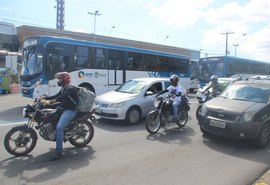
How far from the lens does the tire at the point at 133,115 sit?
30.0ft

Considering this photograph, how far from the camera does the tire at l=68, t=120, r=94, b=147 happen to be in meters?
6.31

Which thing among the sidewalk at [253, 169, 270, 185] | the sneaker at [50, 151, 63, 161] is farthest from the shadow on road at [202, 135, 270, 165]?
the sneaker at [50, 151, 63, 161]

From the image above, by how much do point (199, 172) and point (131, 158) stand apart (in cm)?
146

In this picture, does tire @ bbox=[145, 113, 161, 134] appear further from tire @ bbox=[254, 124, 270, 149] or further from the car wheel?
tire @ bbox=[254, 124, 270, 149]

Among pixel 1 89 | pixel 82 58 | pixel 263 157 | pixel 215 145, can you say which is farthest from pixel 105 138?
pixel 1 89

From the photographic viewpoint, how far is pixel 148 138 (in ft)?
24.4

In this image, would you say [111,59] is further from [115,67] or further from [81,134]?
[81,134]

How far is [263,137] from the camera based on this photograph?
680 centimetres

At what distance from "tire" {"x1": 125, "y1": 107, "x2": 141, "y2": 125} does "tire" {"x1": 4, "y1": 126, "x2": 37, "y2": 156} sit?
3.85 metres

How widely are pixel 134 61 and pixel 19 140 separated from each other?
1234 centimetres

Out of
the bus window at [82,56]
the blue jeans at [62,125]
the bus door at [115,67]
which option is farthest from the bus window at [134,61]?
the blue jeans at [62,125]

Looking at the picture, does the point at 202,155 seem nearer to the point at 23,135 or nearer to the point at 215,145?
the point at 215,145

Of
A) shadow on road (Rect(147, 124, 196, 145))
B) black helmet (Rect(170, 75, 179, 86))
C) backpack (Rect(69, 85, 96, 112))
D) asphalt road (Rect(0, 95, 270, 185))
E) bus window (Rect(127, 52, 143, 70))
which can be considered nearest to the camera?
asphalt road (Rect(0, 95, 270, 185))

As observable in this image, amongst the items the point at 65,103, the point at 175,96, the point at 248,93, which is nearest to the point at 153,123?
the point at 175,96
